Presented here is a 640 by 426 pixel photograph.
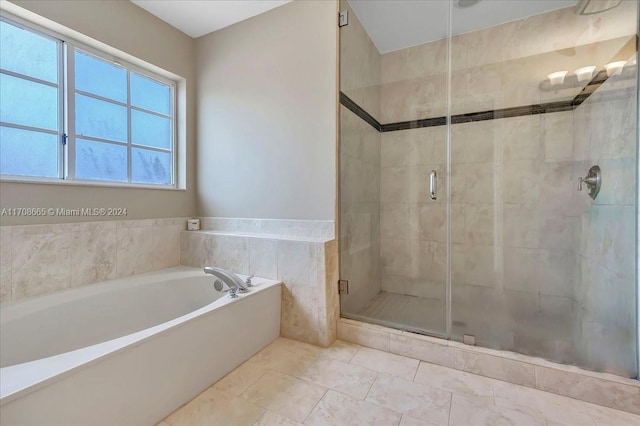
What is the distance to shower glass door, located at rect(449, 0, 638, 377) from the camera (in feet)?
4.67

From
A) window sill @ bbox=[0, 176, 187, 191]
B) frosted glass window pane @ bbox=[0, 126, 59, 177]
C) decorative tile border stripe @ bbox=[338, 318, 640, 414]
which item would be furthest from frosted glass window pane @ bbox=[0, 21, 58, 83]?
decorative tile border stripe @ bbox=[338, 318, 640, 414]

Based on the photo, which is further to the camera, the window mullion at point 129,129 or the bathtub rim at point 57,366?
the window mullion at point 129,129

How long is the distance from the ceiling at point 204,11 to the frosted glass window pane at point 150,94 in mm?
517

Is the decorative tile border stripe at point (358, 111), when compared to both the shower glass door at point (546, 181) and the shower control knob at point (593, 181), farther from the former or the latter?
the shower control knob at point (593, 181)

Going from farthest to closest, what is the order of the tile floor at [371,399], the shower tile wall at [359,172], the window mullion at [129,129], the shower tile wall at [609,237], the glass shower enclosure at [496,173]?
1. the window mullion at [129,129]
2. the shower tile wall at [359,172]
3. the glass shower enclosure at [496,173]
4. the shower tile wall at [609,237]
5. the tile floor at [371,399]

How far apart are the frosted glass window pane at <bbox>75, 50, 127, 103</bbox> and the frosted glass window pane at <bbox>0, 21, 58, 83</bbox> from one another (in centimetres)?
13

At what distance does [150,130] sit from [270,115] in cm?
109

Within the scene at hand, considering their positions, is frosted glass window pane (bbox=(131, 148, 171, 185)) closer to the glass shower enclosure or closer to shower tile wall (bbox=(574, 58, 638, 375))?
the glass shower enclosure

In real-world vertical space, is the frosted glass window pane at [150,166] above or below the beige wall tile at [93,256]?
above

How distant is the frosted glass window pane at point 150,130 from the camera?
7.38 feet

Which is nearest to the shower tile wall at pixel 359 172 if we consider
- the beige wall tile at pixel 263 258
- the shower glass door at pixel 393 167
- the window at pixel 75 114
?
the shower glass door at pixel 393 167

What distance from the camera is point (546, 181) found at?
→ 76.1 inches

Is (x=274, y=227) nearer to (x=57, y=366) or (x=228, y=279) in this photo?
(x=228, y=279)

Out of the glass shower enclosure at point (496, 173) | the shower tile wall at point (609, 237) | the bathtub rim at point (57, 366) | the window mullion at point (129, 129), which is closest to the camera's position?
the bathtub rim at point (57, 366)
